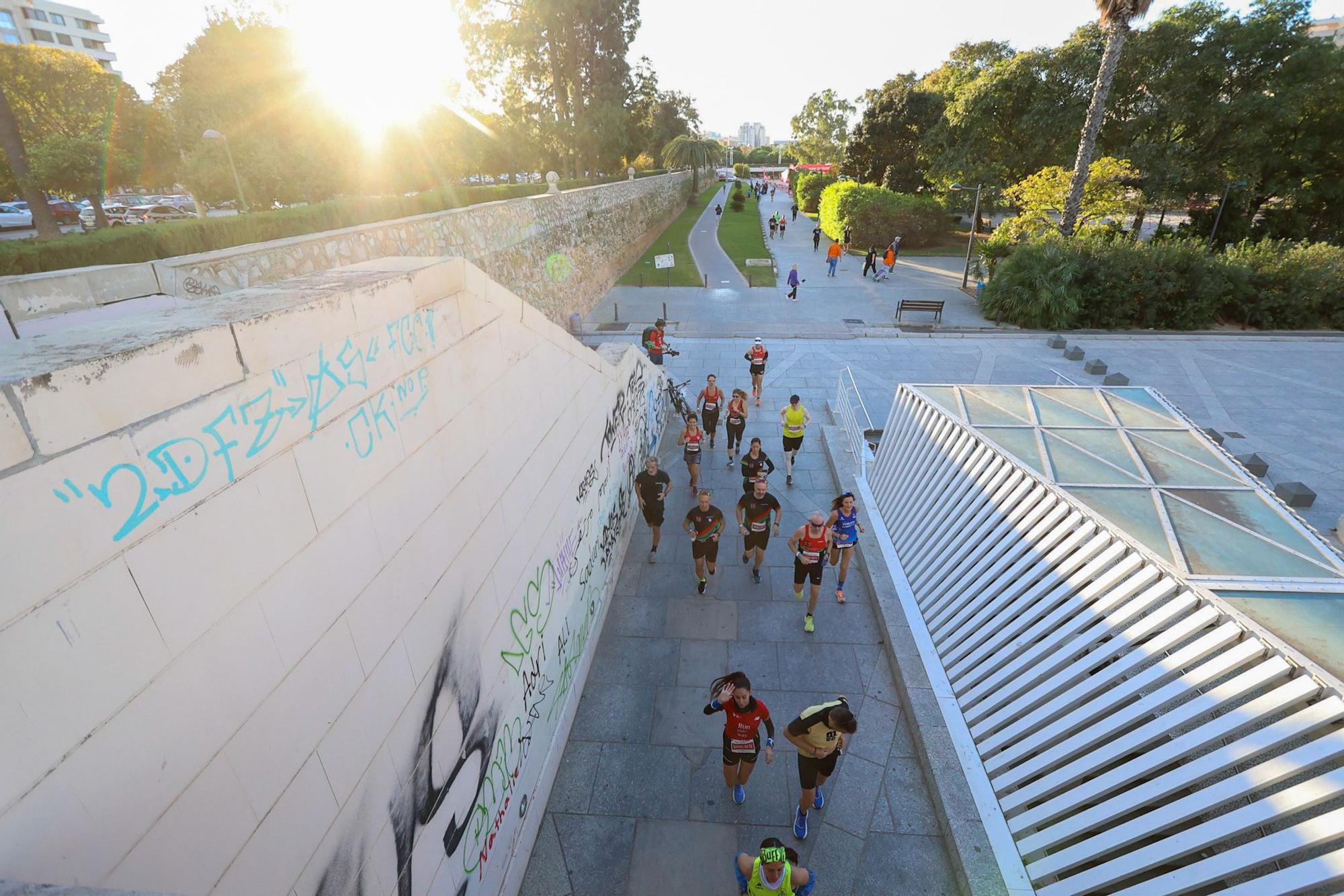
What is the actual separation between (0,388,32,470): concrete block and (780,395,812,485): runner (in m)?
8.37

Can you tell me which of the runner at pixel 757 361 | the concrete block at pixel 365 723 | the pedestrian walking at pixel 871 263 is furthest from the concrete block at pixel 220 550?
the pedestrian walking at pixel 871 263

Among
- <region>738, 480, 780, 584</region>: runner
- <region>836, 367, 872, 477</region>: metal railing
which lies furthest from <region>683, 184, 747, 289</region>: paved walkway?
<region>738, 480, 780, 584</region>: runner

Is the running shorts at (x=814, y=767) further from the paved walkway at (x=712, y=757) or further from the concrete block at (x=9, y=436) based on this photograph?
the concrete block at (x=9, y=436)

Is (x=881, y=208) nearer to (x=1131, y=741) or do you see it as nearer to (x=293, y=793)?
(x=1131, y=741)

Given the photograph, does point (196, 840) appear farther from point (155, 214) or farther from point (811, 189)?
point (811, 189)

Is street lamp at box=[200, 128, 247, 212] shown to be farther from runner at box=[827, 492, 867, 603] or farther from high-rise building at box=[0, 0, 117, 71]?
high-rise building at box=[0, 0, 117, 71]

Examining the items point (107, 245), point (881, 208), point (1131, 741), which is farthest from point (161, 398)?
point (881, 208)

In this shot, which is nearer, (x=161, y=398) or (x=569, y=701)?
(x=161, y=398)

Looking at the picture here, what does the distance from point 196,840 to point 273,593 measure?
2.64ft

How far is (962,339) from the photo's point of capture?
17969mm

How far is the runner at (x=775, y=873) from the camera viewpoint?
3783 millimetres

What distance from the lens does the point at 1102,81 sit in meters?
18.7

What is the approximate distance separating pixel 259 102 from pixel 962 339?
25.6 m

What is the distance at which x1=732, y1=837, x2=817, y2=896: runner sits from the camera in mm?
3783
